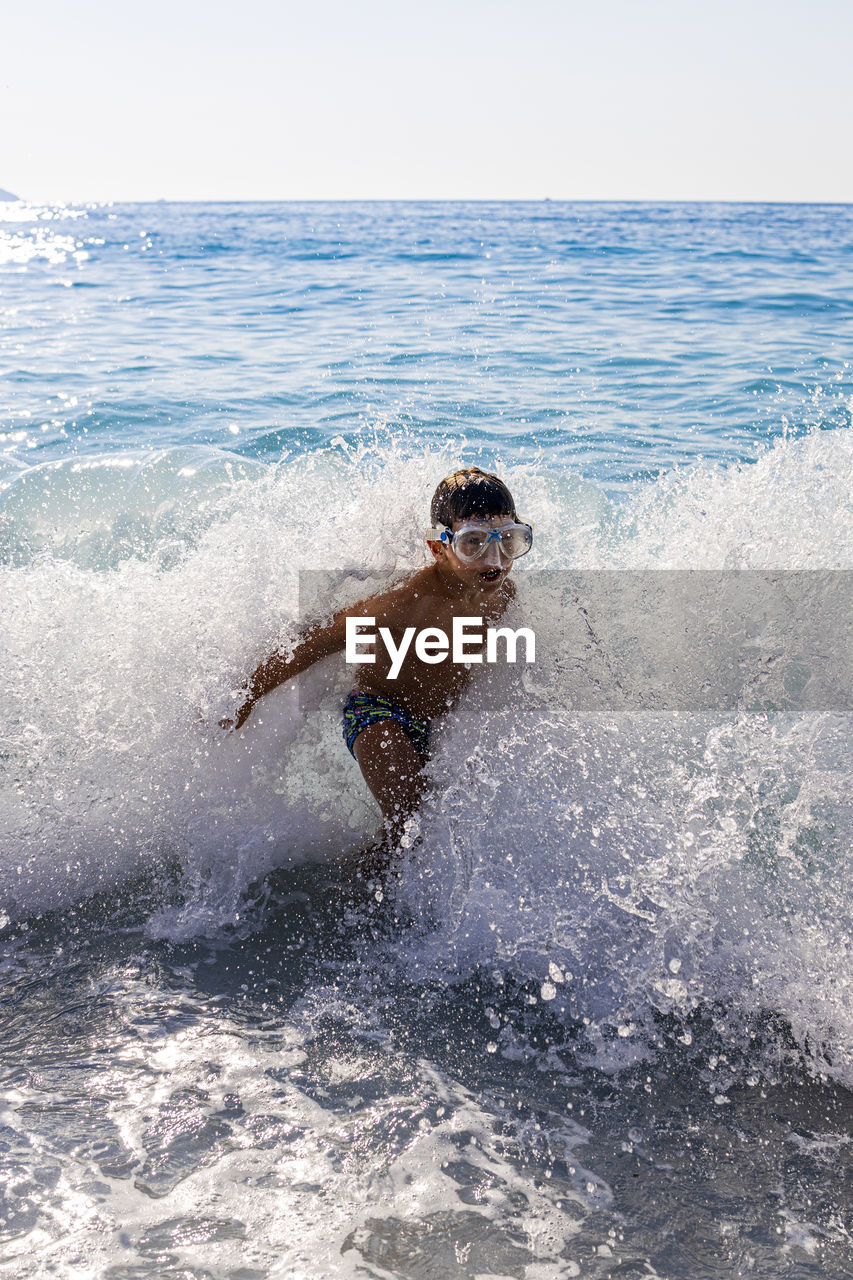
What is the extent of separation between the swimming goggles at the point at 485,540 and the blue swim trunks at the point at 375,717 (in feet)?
Result: 1.95

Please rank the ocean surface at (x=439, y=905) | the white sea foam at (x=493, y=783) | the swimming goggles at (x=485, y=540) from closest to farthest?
the ocean surface at (x=439, y=905) < the white sea foam at (x=493, y=783) < the swimming goggles at (x=485, y=540)

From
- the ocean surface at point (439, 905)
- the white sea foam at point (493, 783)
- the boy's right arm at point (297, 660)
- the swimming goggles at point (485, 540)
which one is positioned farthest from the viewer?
the boy's right arm at point (297, 660)

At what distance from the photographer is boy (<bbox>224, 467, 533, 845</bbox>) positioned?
308cm

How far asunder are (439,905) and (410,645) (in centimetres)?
89

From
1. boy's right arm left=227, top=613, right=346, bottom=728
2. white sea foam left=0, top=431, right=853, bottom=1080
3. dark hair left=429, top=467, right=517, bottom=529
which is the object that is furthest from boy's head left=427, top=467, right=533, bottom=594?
white sea foam left=0, top=431, right=853, bottom=1080

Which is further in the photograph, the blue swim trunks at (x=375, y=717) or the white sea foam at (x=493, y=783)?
the blue swim trunks at (x=375, y=717)

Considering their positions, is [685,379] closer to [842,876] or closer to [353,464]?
[353,464]

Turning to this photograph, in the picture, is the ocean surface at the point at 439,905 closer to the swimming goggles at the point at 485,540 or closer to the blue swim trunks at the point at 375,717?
the blue swim trunks at the point at 375,717

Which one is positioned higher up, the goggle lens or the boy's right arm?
the goggle lens

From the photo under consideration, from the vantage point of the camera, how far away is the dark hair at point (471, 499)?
306 centimetres

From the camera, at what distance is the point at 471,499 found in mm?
3061

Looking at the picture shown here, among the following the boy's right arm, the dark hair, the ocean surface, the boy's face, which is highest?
the dark hair

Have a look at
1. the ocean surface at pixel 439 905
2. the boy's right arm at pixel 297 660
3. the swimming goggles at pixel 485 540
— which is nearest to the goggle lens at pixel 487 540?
the swimming goggles at pixel 485 540

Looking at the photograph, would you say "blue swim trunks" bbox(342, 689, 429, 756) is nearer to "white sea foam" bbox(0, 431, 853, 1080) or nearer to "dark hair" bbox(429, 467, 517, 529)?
"white sea foam" bbox(0, 431, 853, 1080)
